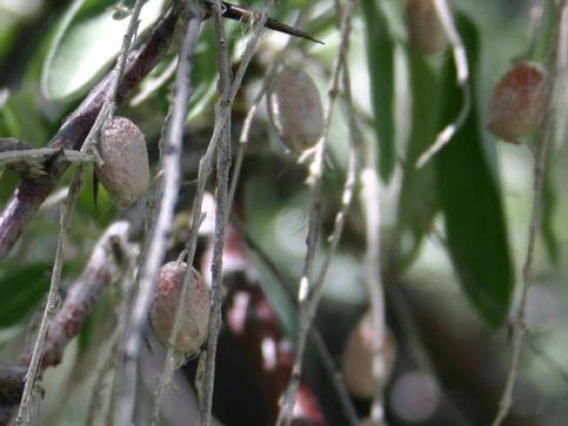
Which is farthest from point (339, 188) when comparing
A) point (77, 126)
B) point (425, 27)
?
point (77, 126)

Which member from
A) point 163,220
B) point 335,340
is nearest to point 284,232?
point 335,340

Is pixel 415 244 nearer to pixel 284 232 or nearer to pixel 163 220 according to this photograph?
pixel 284 232

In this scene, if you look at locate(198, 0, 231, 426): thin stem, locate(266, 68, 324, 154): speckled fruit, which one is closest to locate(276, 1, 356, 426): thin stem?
locate(266, 68, 324, 154): speckled fruit

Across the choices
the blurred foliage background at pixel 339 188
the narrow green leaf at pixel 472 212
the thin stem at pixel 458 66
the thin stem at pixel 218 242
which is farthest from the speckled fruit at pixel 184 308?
the narrow green leaf at pixel 472 212

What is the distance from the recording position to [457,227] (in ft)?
4.10

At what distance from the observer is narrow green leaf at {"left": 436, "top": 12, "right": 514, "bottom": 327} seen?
1.23 meters

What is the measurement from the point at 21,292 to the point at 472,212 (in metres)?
0.40

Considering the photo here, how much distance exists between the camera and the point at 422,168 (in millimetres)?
1245

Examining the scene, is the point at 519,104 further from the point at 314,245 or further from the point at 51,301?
the point at 51,301

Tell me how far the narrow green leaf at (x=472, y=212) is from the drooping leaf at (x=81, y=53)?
1.22 ft

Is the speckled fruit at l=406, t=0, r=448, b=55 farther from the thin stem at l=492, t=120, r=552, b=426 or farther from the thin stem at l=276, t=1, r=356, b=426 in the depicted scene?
the thin stem at l=492, t=120, r=552, b=426

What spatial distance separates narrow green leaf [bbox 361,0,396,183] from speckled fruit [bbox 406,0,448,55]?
0.03 meters

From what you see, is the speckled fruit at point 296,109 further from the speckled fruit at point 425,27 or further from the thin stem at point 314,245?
the speckled fruit at point 425,27

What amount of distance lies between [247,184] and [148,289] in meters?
0.88
